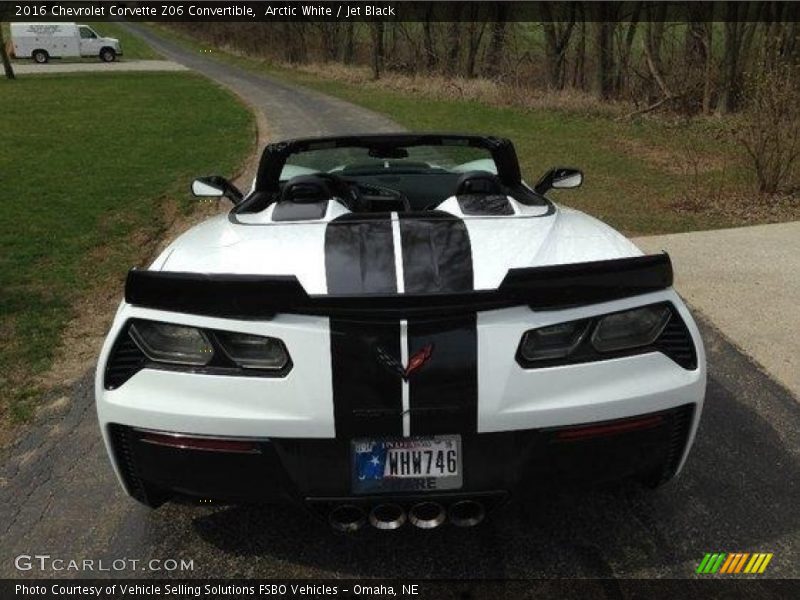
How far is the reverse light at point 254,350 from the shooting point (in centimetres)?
198

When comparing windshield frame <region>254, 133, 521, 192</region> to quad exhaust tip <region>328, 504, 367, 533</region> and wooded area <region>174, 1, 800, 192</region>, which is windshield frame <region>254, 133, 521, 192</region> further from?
wooded area <region>174, 1, 800, 192</region>

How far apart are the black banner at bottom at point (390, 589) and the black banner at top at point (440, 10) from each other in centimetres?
1776

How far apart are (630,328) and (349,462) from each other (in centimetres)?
94

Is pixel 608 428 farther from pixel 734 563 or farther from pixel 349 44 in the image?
pixel 349 44

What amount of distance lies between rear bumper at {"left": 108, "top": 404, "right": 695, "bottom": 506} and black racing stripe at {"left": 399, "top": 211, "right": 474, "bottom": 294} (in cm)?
45

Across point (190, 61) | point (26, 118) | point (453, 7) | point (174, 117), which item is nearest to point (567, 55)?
point (453, 7)

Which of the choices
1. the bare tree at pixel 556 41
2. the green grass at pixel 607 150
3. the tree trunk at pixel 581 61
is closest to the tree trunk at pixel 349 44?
the bare tree at pixel 556 41

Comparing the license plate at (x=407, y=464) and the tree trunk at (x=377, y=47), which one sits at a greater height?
the tree trunk at (x=377, y=47)

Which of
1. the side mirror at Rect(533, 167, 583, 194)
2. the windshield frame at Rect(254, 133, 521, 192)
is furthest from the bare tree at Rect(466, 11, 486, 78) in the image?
the windshield frame at Rect(254, 133, 521, 192)

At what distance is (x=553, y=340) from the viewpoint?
202 cm

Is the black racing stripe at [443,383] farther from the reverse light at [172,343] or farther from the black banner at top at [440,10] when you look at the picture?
the black banner at top at [440,10]

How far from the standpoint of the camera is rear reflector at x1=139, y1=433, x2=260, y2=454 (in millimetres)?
1982

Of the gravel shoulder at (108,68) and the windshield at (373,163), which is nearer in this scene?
the windshield at (373,163)

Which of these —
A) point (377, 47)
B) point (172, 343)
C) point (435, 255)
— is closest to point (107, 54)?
point (377, 47)
